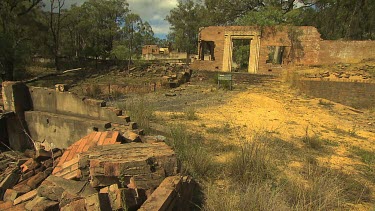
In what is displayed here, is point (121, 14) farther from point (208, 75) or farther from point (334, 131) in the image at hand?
point (334, 131)

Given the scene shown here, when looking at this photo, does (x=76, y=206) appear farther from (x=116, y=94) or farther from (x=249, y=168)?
(x=116, y=94)

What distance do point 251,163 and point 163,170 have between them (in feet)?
4.68

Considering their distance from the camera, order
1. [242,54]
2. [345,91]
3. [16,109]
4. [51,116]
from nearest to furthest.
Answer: [51,116], [16,109], [345,91], [242,54]

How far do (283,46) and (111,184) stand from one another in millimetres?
16596

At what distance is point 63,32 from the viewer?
3394 centimetres

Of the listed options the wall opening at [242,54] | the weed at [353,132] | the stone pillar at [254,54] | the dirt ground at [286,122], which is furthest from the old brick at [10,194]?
the wall opening at [242,54]

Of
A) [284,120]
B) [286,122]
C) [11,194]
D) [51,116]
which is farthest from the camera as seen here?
[284,120]

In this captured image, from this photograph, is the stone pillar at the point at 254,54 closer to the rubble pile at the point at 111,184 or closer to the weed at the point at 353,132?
the weed at the point at 353,132

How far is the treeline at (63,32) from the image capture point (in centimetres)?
1655

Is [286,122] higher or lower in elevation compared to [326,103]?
lower

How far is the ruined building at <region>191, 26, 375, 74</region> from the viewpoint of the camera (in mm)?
15102

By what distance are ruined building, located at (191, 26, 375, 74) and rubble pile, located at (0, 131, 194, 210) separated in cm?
1539

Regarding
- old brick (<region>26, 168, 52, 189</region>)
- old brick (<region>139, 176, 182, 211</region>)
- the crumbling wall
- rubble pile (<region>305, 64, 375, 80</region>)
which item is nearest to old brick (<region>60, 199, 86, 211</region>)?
old brick (<region>139, 176, 182, 211</region>)

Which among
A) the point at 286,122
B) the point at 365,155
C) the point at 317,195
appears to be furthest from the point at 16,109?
the point at 365,155
